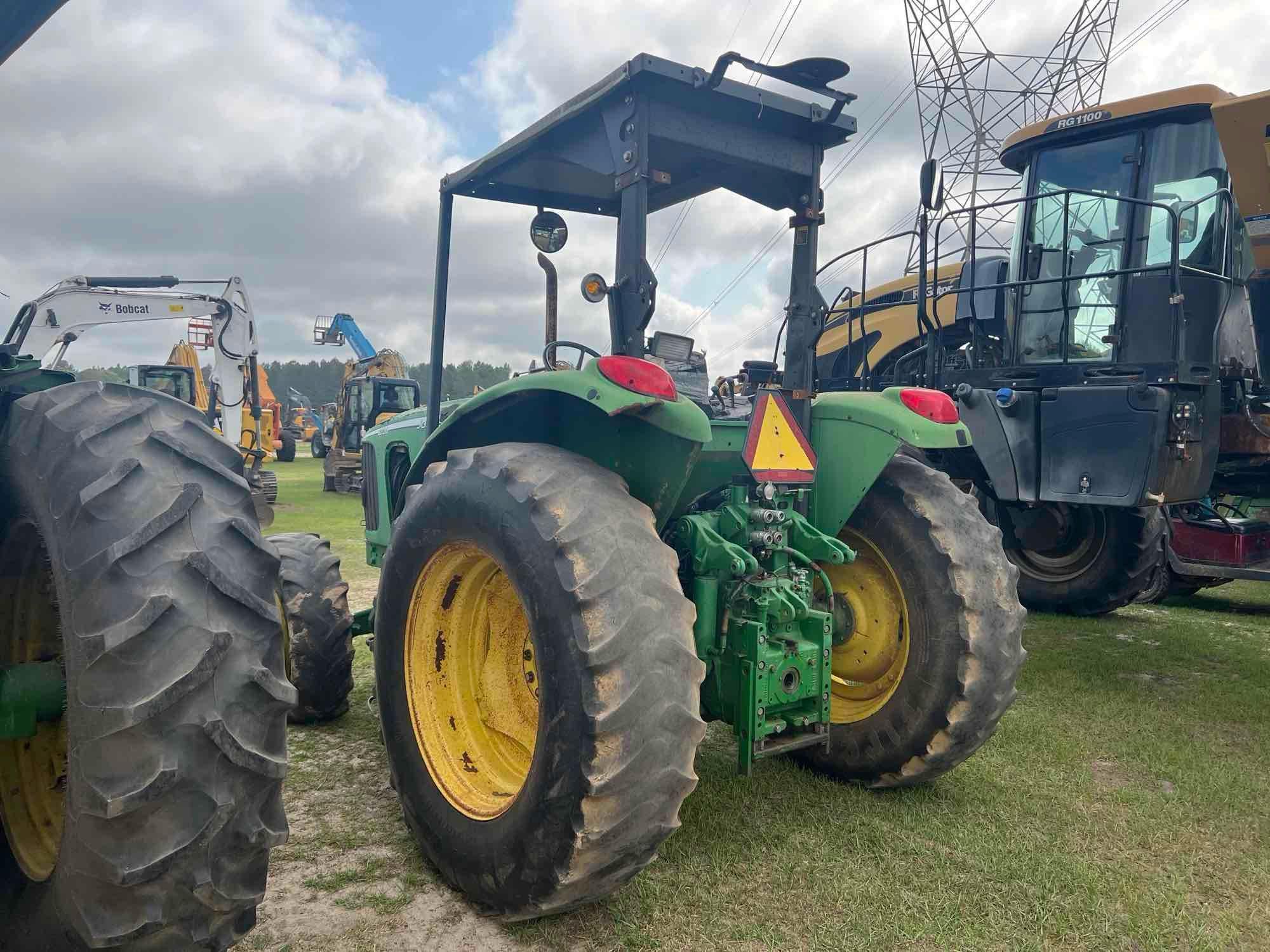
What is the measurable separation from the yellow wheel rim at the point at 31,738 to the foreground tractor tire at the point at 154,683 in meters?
0.25

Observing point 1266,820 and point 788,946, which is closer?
point 788,946

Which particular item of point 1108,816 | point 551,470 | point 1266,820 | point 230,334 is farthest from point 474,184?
point 230,334

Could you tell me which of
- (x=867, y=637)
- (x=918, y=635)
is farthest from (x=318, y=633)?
(x=918, y=635)

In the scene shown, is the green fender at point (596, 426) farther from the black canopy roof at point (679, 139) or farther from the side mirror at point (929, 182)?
the side mirror at point (929, 182)

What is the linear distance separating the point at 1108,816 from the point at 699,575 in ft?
6.03

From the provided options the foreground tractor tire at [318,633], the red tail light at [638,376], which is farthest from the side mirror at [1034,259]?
the foreground tractor tire at [318,633]

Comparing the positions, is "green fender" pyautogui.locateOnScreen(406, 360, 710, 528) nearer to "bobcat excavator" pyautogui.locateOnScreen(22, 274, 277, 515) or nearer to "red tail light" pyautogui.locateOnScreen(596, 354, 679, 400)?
"red tail light" pyautogui.locateOnScreen(596, 354, 679, 400)

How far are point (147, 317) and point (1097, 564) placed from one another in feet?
35.3

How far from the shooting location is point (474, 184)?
3900 mm

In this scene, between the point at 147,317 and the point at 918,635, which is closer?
the point at 918,635

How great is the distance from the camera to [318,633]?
13.0 ft

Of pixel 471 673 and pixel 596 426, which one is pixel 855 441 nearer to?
pixel 596 426

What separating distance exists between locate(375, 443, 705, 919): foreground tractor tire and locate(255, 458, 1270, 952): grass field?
0.81ft

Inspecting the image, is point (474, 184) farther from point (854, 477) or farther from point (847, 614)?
point (847, 614)
